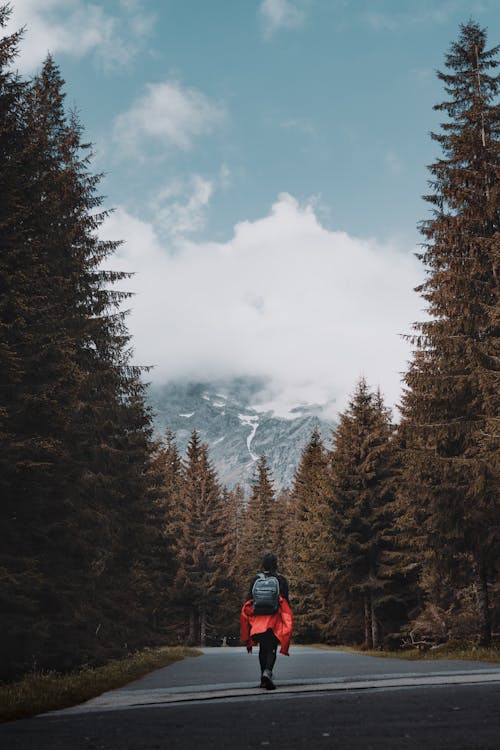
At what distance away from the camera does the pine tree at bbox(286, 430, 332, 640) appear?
1323 inches

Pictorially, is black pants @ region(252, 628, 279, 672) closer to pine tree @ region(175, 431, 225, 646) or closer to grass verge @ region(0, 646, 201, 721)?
grass verge @ region(0, 646, 201, 721)

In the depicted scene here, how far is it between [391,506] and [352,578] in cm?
508

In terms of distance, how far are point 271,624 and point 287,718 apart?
11.8ft

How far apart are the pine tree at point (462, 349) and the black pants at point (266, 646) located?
29.9 ft

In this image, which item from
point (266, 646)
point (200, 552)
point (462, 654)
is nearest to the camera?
point (266, 646)

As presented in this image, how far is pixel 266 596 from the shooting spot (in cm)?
1044

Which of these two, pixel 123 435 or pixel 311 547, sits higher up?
pixel 123 435

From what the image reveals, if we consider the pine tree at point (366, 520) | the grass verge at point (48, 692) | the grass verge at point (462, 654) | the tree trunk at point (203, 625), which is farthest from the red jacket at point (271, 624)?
the tree trunk at point (203, 625)

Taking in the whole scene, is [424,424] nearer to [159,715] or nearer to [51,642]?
[51,642]

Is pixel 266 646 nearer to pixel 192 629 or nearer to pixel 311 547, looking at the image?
pixel 311 547

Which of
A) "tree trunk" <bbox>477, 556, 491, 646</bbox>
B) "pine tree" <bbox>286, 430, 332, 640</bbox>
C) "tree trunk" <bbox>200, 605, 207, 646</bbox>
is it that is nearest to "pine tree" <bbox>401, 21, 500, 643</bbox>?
"tree trunk" <bbox>477, 556, 491, 646</bbox>

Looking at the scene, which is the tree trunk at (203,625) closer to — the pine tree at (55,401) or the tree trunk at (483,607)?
the pine tree at (55,401)

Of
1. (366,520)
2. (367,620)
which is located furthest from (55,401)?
(367,620)

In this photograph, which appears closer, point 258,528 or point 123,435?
point 123,435
